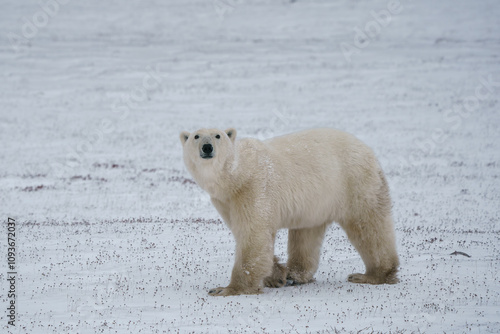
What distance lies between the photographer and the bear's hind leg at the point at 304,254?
8477mm

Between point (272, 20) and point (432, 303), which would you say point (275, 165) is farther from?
point (272, 20)

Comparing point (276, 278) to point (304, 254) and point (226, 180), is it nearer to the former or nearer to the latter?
point (304, 254)

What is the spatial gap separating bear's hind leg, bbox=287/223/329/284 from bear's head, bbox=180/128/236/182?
1.93 m

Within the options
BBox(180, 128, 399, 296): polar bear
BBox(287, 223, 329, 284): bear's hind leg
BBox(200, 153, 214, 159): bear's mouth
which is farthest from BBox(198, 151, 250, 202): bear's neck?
BBox(287, 223, 329, 284): bear's hind leg

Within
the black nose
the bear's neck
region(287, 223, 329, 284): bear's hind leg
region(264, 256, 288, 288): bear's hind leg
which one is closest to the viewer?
the black nose

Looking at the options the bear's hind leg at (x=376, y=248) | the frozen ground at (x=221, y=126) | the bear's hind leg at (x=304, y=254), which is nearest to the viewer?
the frozen ground at (x=221, y=126)

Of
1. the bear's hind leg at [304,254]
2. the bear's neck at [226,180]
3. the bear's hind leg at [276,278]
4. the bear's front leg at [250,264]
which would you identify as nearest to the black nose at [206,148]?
the bear's neck at [226,180]

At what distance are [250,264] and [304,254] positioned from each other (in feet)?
4.90

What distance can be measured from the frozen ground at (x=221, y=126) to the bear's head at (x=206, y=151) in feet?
5.55

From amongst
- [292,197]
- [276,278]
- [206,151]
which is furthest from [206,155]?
[276,278]

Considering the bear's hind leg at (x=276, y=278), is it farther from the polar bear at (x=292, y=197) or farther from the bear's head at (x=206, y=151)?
the bear's head at (x=206, y=151)

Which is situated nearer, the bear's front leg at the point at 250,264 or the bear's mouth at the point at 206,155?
the bear's mouth at the point at 206,155

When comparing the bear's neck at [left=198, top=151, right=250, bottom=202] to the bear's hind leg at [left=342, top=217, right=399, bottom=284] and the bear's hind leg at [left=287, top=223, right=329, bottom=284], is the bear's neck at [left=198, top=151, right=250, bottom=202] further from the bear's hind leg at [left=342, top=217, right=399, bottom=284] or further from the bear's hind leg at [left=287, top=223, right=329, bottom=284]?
the bear's hind leg at [left=342, top=217, right=399, bottom=284]

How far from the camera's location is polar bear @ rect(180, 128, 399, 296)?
7290 millimetres
